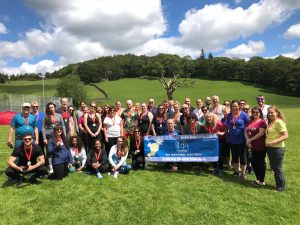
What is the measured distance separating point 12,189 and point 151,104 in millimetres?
5113

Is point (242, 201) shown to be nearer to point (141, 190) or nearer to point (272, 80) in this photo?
point (141, 190)

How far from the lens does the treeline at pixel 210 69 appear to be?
8044 cm

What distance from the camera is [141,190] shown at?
675cm

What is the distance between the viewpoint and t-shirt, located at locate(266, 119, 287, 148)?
6328 mm

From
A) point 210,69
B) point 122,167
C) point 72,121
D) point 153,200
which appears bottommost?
point 153,200

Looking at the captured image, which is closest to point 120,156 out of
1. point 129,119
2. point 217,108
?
point 129,119

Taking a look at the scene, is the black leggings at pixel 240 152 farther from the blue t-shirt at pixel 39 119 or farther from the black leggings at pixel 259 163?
the blue t-shirt at pixel 39 119

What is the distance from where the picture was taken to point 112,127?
8.77m

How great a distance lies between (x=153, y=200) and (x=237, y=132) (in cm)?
290

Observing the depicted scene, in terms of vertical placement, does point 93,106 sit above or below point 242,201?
above

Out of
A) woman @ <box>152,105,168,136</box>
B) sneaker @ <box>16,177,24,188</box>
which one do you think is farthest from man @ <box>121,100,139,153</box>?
sneaker @ <box>16,177,24,188</box>

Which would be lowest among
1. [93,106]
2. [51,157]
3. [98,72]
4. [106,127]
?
[51,157]

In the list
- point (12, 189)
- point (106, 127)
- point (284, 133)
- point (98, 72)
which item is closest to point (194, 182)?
point (284, 133)

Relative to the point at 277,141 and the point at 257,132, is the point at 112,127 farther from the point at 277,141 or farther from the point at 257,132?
the point at 277,141
